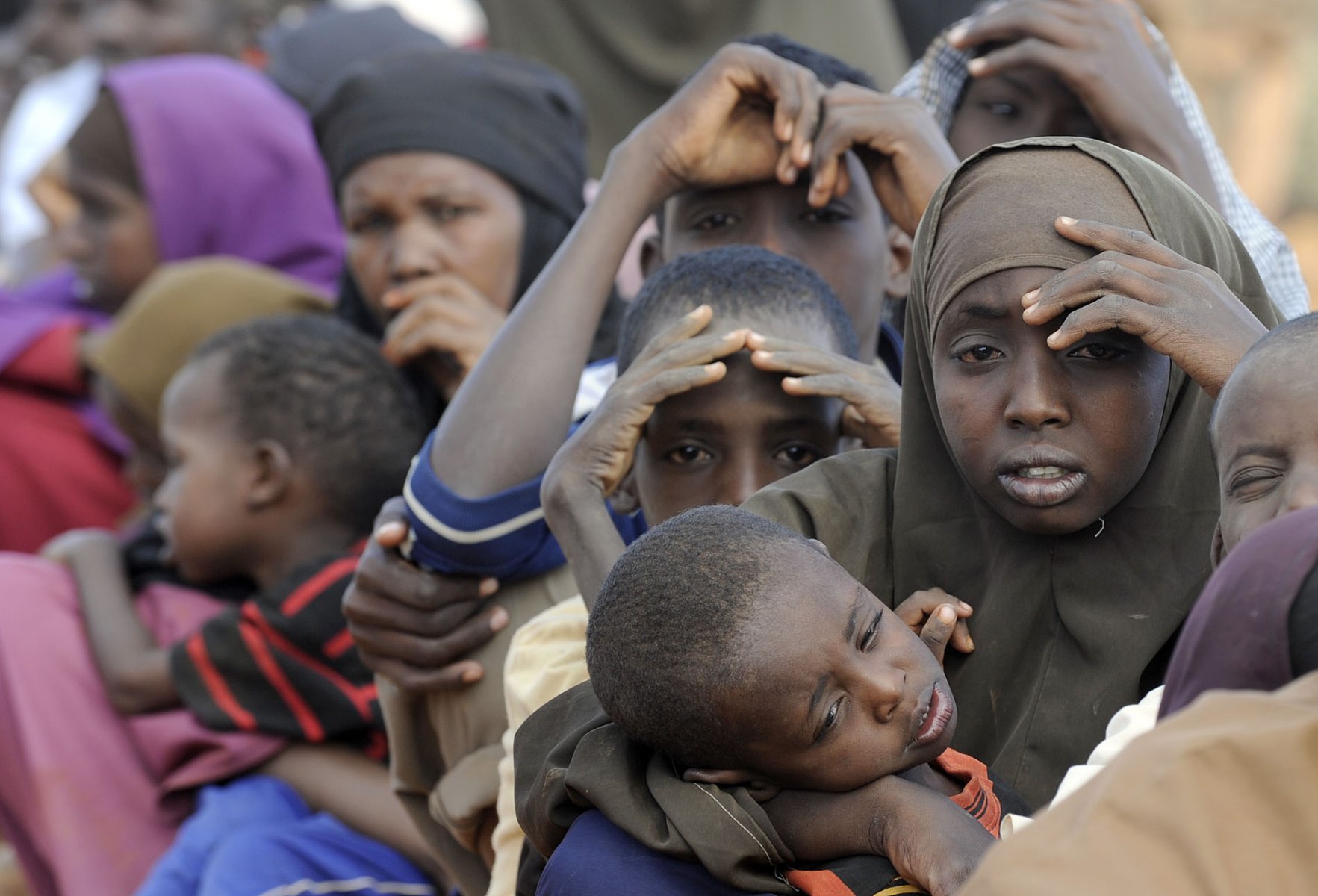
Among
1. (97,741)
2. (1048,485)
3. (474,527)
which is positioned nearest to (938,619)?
(1048,485)

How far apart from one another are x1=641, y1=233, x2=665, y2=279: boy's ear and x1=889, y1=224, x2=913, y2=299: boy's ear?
504 mm

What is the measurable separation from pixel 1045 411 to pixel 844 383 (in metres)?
0.59

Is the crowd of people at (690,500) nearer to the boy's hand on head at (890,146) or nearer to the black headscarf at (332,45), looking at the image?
the boy's hand on head at (890,146)

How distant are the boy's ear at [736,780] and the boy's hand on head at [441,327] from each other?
191cm

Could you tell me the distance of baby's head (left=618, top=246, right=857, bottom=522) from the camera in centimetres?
290

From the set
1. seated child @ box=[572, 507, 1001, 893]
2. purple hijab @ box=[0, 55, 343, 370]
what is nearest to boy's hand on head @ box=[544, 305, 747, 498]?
seated child @ box=[572, 507, 1001, 893]

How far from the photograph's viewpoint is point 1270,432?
200 centimetres

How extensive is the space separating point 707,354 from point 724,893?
98 cm

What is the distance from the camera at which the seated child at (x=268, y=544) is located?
12.3ft

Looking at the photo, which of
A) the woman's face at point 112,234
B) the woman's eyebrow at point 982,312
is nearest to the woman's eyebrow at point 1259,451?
the woman's eyebrow at point 982,312

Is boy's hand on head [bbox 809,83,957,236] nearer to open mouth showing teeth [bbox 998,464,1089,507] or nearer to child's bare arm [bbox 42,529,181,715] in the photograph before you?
open mouth showing teeth [bbox 998,464,1089,507]

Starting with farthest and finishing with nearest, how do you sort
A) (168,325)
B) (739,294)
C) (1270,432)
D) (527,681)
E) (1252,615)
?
(168,325) → (739,294) → (527,681) → (1270,432) → (1252,615)

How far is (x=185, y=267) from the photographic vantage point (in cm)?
500

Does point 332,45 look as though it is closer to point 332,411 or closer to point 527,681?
point 332,411
